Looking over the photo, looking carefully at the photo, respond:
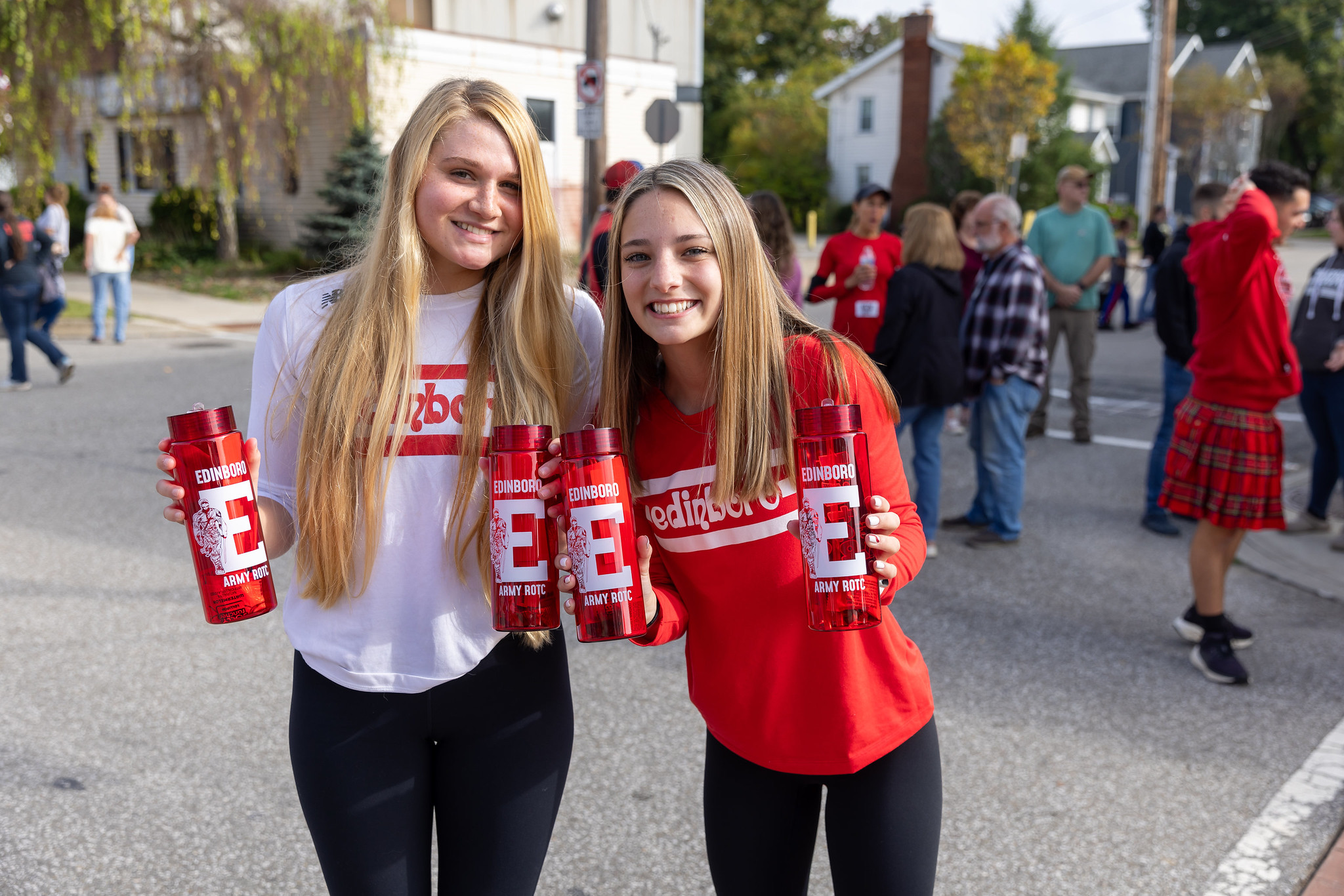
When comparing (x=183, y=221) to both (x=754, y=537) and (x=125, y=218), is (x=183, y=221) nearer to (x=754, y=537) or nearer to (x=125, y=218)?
(x=125, y=218)

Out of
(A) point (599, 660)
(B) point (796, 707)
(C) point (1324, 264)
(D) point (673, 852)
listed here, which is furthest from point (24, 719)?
(C) point (1324, 264)

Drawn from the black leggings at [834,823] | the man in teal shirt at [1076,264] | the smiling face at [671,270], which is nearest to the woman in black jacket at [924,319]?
the man in teal shirt at [1076,264]

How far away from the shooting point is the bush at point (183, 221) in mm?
23438

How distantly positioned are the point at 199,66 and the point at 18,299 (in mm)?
10016

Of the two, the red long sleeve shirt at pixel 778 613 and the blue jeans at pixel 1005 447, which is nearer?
the red long sleeve shirt at pixel 778 613

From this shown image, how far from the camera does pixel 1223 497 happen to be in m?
4.03

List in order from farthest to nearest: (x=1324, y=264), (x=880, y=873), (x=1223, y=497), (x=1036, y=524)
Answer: (x=1036, y=524) → (x=1324, y=264) → (x=1223, y=497) → (x=880, y=873)

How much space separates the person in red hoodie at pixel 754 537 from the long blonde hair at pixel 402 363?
15cm

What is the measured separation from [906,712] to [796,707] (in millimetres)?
203

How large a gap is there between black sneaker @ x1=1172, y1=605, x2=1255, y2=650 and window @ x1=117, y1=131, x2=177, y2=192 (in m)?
19.4

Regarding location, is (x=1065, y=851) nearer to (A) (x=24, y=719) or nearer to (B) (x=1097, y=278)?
(A) (x=24, y=719)

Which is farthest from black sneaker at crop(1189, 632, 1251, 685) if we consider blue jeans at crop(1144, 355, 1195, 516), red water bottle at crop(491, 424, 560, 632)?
red water bottle at crop(491, 424, 560, 632)

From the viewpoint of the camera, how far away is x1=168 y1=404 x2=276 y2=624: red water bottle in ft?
5.39

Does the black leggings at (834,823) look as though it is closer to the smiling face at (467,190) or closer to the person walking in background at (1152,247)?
the smiling face at (467,190)
